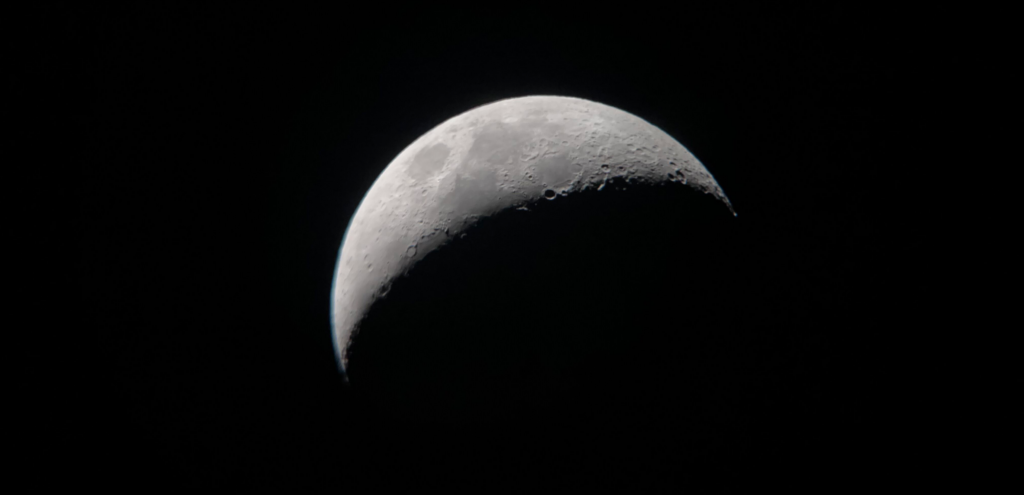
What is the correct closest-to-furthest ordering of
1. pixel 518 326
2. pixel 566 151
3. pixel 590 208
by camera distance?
pixel 518 326, pixel 590 208, pixel 566 151

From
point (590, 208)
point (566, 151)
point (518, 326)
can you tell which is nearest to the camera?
point (518, 326)

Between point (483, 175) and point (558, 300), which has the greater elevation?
point (483, 175)

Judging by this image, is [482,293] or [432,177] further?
[432,177]

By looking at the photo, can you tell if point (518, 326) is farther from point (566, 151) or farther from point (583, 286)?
point (566, 151)

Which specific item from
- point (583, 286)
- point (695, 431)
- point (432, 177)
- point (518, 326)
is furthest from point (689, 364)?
point (432, 177)
